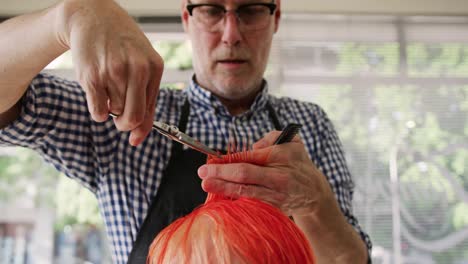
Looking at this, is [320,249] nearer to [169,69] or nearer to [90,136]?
[90,136]

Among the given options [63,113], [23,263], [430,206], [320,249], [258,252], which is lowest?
[23,263]

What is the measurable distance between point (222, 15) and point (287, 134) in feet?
1.52

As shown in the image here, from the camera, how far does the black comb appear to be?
0.86 metres

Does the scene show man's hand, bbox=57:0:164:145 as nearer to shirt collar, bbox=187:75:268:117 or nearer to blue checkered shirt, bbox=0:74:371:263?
blue checkered shirt, bbox=0:74:371:263

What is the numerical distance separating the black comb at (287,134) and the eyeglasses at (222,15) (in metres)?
0.43

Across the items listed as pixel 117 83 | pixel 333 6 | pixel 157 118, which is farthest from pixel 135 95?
pixel 333 6

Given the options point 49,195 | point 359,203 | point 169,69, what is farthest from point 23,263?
point 359,203

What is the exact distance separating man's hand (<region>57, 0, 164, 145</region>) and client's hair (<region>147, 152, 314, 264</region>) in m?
0.17

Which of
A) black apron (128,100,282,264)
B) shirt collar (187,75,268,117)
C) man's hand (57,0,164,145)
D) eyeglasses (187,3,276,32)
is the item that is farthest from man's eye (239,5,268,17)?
man's hand (57,0,164,145)

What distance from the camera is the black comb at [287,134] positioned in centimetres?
86

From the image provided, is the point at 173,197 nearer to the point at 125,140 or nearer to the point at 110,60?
the point at 125,140

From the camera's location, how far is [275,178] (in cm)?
81

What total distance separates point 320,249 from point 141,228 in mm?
389

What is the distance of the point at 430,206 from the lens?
3.16 meters
